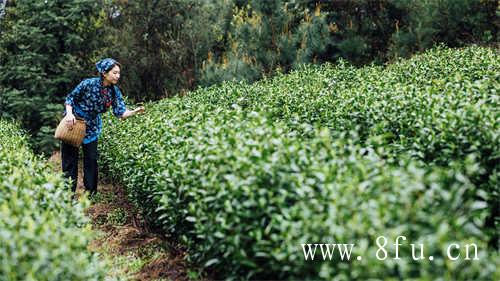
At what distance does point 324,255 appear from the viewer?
2.68 metres

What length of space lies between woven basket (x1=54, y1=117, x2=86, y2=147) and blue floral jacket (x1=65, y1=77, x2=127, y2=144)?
0.76ft

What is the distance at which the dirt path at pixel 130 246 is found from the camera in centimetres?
433

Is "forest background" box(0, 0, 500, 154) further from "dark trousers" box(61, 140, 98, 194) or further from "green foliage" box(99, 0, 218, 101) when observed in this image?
"dark trousers" box(61, 140, 98, 194)

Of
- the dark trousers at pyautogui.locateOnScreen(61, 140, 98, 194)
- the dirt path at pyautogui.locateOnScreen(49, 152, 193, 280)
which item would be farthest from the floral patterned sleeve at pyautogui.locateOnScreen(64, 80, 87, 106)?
the dirt path at pyautogui.locateOnScreen(49, 152, 193, 280)

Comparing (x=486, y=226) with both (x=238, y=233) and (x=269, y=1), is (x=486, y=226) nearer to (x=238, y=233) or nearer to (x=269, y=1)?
(x=238, y=233)

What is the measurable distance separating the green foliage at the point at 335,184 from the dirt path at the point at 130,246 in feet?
0.85

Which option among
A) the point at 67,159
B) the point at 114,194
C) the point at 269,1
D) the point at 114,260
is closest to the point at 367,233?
the point at 114,260

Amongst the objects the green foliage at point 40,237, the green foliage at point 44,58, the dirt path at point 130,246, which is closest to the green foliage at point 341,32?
the green foliage at point 44,58

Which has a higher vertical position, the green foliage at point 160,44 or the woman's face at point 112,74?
the woman's face at point 112,74

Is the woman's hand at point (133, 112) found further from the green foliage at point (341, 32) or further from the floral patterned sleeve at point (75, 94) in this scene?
the green foliage at point (341, 32)

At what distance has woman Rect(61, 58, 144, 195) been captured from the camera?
20.2 feet

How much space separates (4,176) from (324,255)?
2674mm

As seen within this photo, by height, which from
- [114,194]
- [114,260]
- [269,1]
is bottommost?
[114,194]

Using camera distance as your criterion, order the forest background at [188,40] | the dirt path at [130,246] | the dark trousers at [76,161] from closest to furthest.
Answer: the dirt path at [130,246]
the dark trousers at [76,161]
the forest background at [188,40]
